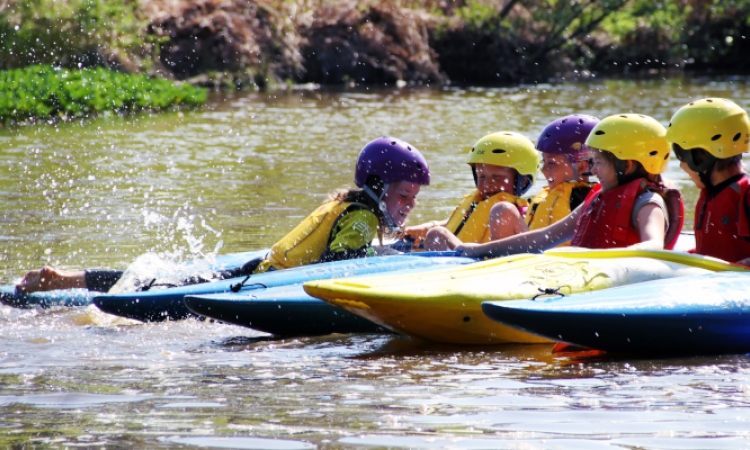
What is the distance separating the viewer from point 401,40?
29.8m

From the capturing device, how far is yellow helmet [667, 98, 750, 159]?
5.53 m

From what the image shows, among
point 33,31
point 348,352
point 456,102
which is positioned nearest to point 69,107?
point 33,31

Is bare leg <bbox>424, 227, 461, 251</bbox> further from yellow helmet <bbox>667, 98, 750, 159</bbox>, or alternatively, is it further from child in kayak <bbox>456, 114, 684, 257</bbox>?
yellow helmet <bbox>667, 98, 750, 159</bbox>

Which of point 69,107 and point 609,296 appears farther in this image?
point 69,107

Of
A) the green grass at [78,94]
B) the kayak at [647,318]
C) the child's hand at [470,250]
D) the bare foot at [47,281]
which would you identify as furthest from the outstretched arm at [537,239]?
the green grass at [78,94]

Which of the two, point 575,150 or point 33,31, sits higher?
point 33,31

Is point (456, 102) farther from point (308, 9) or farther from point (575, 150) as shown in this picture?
point (575, 150)

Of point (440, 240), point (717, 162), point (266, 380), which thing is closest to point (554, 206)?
point (440, 240)

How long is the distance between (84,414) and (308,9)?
27774mm

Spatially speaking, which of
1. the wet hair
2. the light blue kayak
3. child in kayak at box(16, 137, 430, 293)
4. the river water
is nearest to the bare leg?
child in kayak at box(16, 137, 430, 293)

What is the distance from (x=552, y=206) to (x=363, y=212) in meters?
1.11

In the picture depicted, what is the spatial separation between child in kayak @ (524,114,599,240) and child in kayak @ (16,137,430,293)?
1.98ft

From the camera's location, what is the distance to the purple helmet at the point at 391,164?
634cm

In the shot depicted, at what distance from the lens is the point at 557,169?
6.67 meters
